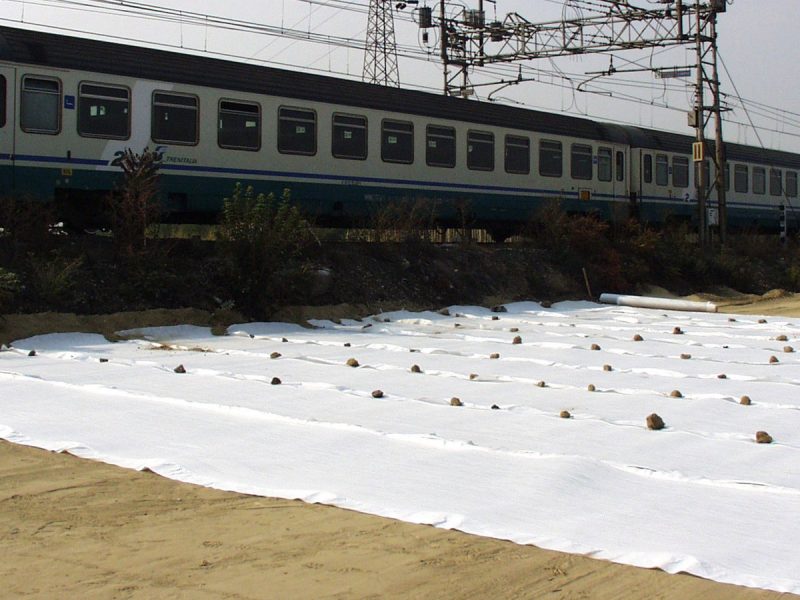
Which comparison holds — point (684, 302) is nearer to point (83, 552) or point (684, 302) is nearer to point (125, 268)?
point (125, 268)

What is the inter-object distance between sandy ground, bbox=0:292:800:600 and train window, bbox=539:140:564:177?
757 inches

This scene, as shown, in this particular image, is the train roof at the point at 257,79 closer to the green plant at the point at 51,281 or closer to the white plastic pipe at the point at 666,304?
the green plant at the point at 51,281

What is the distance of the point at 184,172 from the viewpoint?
16.6 m

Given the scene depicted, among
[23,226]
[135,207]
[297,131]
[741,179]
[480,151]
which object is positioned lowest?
[23,226]

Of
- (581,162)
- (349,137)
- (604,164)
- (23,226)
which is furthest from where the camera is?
(604,164)

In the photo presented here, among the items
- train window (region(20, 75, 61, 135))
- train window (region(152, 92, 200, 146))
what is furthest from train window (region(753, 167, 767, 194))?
train window (region(20, 75, 61, 135))

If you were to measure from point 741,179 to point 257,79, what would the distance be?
2006cm

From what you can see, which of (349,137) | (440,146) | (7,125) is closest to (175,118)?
(7,125)

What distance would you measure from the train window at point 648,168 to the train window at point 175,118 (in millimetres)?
14888

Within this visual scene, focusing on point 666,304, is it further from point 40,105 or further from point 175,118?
point 40,105

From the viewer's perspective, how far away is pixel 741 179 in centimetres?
3241

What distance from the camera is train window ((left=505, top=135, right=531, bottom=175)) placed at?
22.8 metres

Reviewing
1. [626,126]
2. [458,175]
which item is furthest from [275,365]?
[626,126]

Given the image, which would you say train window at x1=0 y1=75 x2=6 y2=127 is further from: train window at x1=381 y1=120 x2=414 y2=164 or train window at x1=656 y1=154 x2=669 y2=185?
train window at x1=656 y1=154 x2=669 y2=185
